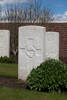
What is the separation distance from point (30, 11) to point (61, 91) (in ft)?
62.1

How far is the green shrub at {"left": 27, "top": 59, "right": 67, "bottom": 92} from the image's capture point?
7805 millimetres

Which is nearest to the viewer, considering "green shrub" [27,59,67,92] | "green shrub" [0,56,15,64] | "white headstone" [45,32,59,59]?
"green shrub" [27,59,67,92]

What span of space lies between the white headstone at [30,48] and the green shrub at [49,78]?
1437mm

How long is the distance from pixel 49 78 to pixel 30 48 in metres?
2.32

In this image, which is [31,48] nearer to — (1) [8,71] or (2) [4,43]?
(1) [8,71]

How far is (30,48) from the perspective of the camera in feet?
32.5

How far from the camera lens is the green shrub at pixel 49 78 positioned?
7.80 meters

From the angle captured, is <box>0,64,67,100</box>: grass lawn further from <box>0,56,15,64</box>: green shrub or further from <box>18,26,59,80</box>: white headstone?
<box>0,56,15,64</box>: green shrub

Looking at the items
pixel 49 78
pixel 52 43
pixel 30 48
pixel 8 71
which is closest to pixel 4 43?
pixel 52 43

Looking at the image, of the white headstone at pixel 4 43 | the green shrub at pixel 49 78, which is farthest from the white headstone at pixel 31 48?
the white headstone at pixel 4 43

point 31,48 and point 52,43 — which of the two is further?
point 52,43

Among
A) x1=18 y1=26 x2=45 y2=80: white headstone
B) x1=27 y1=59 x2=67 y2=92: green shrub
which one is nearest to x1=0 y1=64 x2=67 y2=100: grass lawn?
x1=27 y1=59 x2=67 y2=92: green shrub

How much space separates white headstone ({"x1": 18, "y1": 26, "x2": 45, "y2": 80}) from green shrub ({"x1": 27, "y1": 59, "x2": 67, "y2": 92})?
1.44 m

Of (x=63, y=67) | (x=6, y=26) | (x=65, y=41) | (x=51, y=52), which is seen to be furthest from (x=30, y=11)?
(x=63, y=67)
